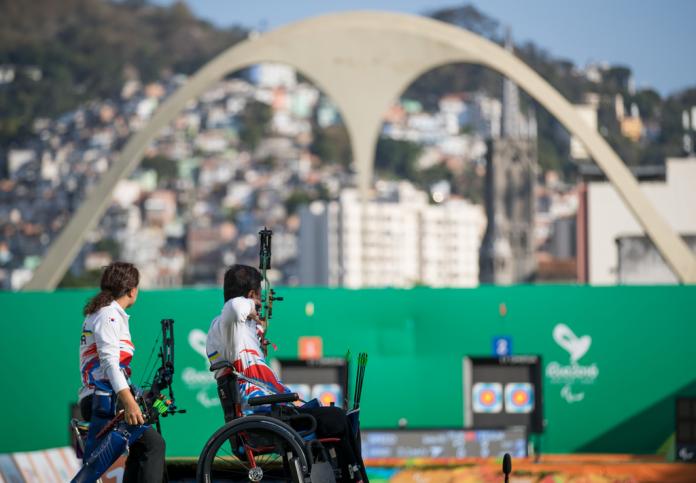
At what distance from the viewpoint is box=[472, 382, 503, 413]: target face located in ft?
58.5

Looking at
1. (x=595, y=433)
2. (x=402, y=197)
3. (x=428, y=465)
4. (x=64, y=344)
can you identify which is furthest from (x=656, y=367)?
(x=402, y=197)

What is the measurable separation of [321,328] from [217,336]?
408 inches

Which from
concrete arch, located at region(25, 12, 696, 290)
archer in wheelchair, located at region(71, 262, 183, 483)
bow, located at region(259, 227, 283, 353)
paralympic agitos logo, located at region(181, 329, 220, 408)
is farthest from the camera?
concrete arch, located at region(25, 12, 696, 290)

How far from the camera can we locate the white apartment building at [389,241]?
154 meters

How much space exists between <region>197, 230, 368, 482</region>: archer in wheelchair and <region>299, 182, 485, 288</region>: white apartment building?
141498mm

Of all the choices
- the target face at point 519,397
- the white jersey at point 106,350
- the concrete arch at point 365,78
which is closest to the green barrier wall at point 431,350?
the target face at point 519,397

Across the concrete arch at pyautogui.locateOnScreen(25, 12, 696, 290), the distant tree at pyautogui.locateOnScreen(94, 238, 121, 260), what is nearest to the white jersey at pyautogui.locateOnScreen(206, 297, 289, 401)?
the concrete arch at pyautogui.locateOnScreen(25, 12, 696, 290)

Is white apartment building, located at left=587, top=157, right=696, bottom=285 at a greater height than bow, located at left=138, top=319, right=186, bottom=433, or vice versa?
white apartment building, located at left=587, top=157, right=696, bottom=285

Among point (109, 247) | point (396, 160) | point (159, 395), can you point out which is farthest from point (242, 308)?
point (396, 160)

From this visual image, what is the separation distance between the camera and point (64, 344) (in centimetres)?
1795

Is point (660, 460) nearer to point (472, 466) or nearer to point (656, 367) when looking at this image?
point (656, 367)

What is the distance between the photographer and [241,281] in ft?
25.3

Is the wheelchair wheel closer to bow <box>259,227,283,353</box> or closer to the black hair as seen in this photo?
bow <box>259,227,283,353</box>

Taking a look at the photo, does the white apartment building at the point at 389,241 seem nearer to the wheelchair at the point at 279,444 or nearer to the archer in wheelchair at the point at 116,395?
the archer in wheelchair at the point at 116,395
